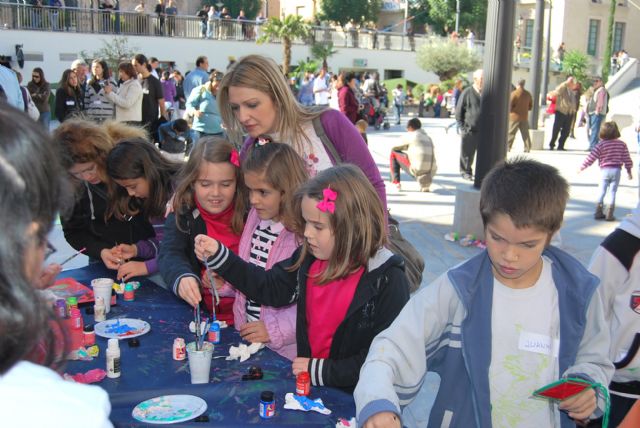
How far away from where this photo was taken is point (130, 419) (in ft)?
6.53

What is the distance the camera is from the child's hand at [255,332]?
2.61m

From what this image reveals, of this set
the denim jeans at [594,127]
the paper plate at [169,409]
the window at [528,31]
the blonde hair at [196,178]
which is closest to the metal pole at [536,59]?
the denim jeans at [594,127]

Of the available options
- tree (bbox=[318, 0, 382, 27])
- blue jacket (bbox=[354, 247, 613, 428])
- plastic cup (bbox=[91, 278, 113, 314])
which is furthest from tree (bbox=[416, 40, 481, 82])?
blue jacket (bbox=[354, 247, 613, 428])

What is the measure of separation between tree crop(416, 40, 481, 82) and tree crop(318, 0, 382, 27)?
42.8 feet

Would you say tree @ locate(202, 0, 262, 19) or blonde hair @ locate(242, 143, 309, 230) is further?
tree @ locate(202, 0, 262, 19)

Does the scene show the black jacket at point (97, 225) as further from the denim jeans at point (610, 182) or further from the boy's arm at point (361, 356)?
the denim jeans at point (610, 182)

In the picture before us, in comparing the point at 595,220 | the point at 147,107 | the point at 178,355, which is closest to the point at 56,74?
the point at 147,107

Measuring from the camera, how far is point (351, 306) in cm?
235

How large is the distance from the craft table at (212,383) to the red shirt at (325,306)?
0.15m

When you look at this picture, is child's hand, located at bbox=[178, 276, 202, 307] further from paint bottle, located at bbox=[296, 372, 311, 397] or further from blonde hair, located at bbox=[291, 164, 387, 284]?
paint bottle, located at bbox=[296, 372, 311, 397]

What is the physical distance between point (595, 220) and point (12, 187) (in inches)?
317

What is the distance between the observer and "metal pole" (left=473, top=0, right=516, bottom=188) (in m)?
6.35

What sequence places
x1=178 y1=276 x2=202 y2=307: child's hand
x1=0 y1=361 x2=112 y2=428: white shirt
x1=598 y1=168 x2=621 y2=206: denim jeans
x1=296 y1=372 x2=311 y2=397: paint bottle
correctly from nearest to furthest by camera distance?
x1=0 y1=361 x2=112 y2=428: white shirt
x1=296 y1=372 x2=311 y2=397: paint bottle
x1=178 y1=276 x2=202 y2=307: child's hand
x1=598 y1=168 x2=621 y2=206: denim jeans

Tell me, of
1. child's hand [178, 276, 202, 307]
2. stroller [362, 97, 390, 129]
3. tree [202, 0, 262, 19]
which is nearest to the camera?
child's hand [178, 276, 202, 307]
